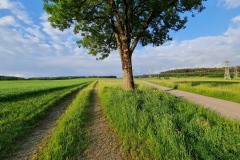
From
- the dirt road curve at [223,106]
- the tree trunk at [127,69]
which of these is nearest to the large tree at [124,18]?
Result: the tree trunk at [127,69]

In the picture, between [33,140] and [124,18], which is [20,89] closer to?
[124,18]

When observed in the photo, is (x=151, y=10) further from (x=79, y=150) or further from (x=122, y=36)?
(x=79, y=150)

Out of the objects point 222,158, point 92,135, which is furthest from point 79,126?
point 222,158

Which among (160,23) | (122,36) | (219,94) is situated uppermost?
(160,23)

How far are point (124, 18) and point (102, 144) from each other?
1697 centimetres

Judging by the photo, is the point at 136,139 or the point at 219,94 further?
the point at 219,94

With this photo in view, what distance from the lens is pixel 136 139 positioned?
21.8 feet

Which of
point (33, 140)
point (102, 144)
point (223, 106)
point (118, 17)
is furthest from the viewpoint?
point (118, 17)

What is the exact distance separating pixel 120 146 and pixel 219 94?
48.1 ft

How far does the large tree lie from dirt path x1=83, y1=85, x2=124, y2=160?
1094cm

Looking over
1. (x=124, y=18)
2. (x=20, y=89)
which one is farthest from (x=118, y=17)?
(x=20, y=89)

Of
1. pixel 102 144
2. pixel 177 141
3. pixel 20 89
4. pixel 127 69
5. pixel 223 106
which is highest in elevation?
pixel 127 69

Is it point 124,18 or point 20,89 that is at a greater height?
point 124,18

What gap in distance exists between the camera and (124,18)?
21531 millimetres
